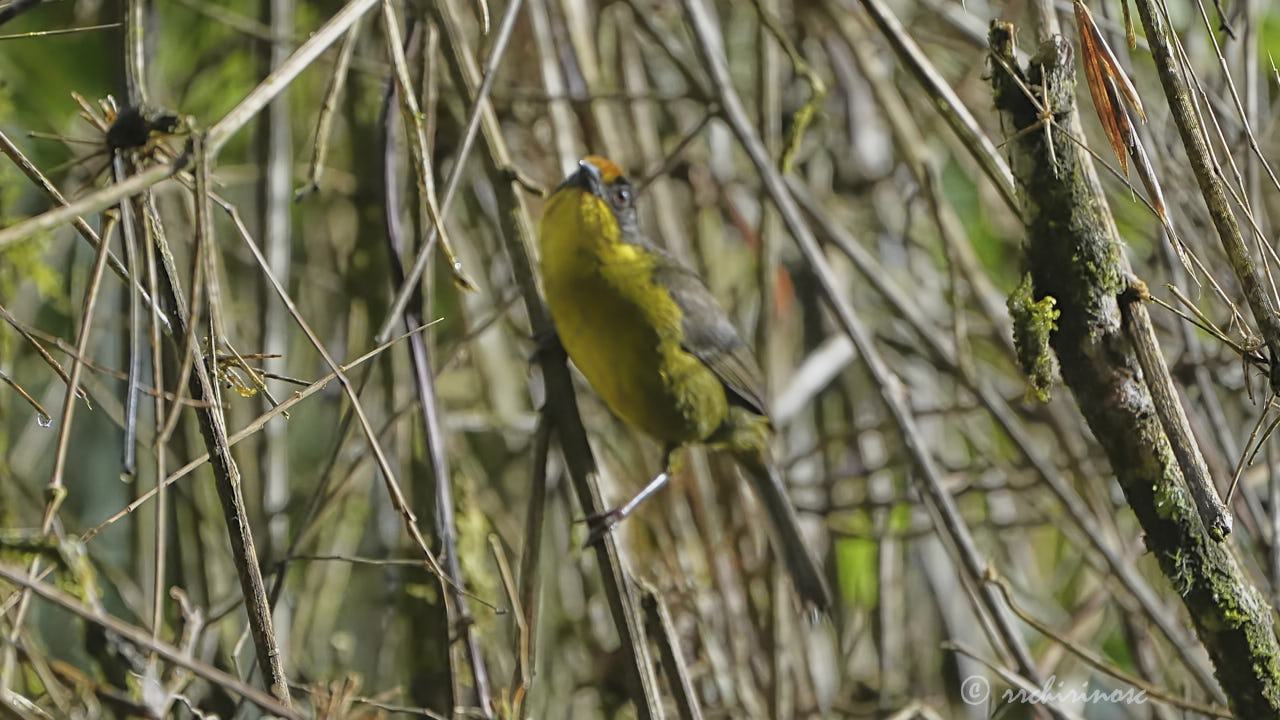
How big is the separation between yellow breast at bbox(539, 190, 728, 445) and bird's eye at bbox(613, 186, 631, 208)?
57mm

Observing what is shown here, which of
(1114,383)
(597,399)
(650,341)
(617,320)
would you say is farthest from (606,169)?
(1114,383)

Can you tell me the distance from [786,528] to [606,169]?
1.51 metres

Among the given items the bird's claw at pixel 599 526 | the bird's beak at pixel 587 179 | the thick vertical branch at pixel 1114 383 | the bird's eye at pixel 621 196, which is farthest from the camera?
the bird's eye at pixel 621 196

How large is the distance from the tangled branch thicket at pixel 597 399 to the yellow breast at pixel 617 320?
0.78ft

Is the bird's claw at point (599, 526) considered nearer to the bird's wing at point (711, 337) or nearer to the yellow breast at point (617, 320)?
the yellow breast at point (617, 320)

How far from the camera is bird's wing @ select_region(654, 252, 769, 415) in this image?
13.8 feet

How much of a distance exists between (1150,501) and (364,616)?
384cm

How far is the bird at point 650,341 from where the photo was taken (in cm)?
392

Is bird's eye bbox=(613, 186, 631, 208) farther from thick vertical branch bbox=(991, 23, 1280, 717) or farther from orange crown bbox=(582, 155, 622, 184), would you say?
thick vertical branch bbox=(991, 23, 1280, 717)

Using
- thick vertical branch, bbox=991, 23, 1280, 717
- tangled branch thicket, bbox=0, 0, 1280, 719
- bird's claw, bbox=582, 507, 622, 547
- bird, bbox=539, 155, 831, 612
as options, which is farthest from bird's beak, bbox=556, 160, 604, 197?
thick vertical branch, bbox=991, 23, 1280, 717

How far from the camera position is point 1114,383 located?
2096 mm

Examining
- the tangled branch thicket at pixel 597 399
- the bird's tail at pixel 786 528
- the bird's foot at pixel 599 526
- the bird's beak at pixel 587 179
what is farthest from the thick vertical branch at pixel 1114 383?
the bird's tail at pixel 786 528

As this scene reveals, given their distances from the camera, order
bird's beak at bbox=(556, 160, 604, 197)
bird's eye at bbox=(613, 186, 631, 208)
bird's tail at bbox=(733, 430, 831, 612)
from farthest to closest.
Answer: bird's tail at bbox=(733, 430, 831, 612)
bird's eye at bbox=(613, 186, 631, 208)
bird's beak at bbox=(556, 160, 604, 197)

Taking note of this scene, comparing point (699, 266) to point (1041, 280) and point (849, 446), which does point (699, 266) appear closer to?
point (849, 446)
